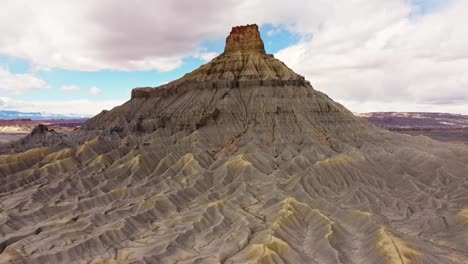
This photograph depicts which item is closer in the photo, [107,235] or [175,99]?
[107,235]

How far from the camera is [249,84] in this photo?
14362cm

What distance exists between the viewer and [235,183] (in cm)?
10269

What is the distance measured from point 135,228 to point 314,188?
144 feet

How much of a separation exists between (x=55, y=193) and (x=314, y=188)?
211ft

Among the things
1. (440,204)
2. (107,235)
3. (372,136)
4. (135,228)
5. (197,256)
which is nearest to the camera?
(197,256)

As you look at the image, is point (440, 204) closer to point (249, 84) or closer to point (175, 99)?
point (249, 84)

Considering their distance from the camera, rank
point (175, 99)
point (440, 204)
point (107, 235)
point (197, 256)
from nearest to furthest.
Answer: point (197, 256) < point (107, 235) < point (440, 204) < point (175, 99)

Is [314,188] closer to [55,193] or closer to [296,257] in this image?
[296,257]

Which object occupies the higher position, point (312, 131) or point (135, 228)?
point (312, 131)

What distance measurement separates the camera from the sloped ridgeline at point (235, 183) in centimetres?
6650

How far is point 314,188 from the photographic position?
98625mm

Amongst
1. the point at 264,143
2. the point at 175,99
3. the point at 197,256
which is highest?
the point at 175,99

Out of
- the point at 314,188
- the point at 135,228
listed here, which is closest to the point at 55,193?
the point at 135,228

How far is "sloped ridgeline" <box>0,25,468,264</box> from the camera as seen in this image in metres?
66.5
